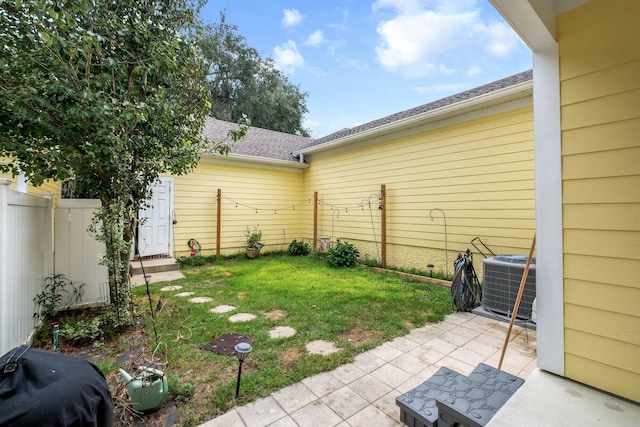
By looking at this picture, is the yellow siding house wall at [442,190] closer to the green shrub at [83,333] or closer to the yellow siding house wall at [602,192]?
the yellow siding house wall at [602,192]

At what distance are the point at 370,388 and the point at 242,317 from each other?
2.08 metres

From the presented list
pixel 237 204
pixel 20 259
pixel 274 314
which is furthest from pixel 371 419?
pixel 237 204

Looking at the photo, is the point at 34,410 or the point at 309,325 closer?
the point at 34,410

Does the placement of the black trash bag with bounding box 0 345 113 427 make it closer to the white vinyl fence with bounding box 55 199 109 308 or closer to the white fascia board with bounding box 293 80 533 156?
the white vinyl fence with bounding box 55 199 109 308

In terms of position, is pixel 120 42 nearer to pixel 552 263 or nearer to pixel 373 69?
pixel 552 263

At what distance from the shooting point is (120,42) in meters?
2.95

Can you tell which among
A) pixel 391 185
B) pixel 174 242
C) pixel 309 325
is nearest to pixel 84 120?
pixel 309 325

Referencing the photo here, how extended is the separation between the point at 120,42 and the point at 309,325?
3.82 m

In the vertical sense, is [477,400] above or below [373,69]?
below

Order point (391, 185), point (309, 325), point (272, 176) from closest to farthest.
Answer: point (309, 325) < point (391, 185) < point (272, 176)

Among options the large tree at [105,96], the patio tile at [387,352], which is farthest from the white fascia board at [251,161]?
the patio tile at [387,352]

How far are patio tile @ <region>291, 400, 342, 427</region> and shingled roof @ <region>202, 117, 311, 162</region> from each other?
7040 millimetres

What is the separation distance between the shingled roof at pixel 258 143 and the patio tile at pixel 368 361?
6604mm

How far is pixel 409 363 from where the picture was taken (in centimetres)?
266
